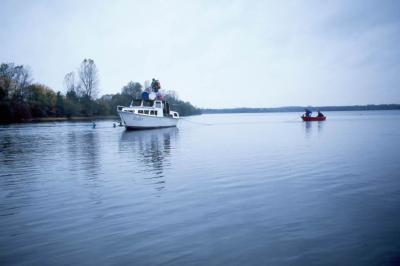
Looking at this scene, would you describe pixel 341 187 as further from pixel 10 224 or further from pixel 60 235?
pixel 10 224

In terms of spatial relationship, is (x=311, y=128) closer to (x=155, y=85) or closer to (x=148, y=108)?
(x=148, y=108)

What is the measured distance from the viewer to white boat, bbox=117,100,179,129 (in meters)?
45.9

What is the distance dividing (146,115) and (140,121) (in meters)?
1.31

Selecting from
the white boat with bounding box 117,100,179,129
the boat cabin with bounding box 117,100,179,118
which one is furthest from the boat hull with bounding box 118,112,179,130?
the boat cabin with bounding box 117,100,179,118

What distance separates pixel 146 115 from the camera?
156ft

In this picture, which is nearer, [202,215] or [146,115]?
[202,215]

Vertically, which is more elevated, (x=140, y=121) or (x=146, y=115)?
(x=146, y=115)

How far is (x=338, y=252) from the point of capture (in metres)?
6.21

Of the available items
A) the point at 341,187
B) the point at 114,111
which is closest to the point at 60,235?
the point at 341,187

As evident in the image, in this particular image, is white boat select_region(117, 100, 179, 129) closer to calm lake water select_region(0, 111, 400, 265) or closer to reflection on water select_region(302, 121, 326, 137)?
reflection on water select_region(302, 121, 326, 137)

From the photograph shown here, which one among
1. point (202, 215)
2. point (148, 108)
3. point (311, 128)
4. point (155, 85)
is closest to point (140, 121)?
point (148, 108)

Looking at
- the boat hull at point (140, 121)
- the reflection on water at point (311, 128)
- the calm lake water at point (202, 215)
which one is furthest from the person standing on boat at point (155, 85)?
the calm lake water at point (202, 215)

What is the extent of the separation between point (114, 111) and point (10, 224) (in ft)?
399

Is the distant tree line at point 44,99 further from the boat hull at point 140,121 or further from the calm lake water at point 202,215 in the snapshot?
the calm lake water at point 202,215
